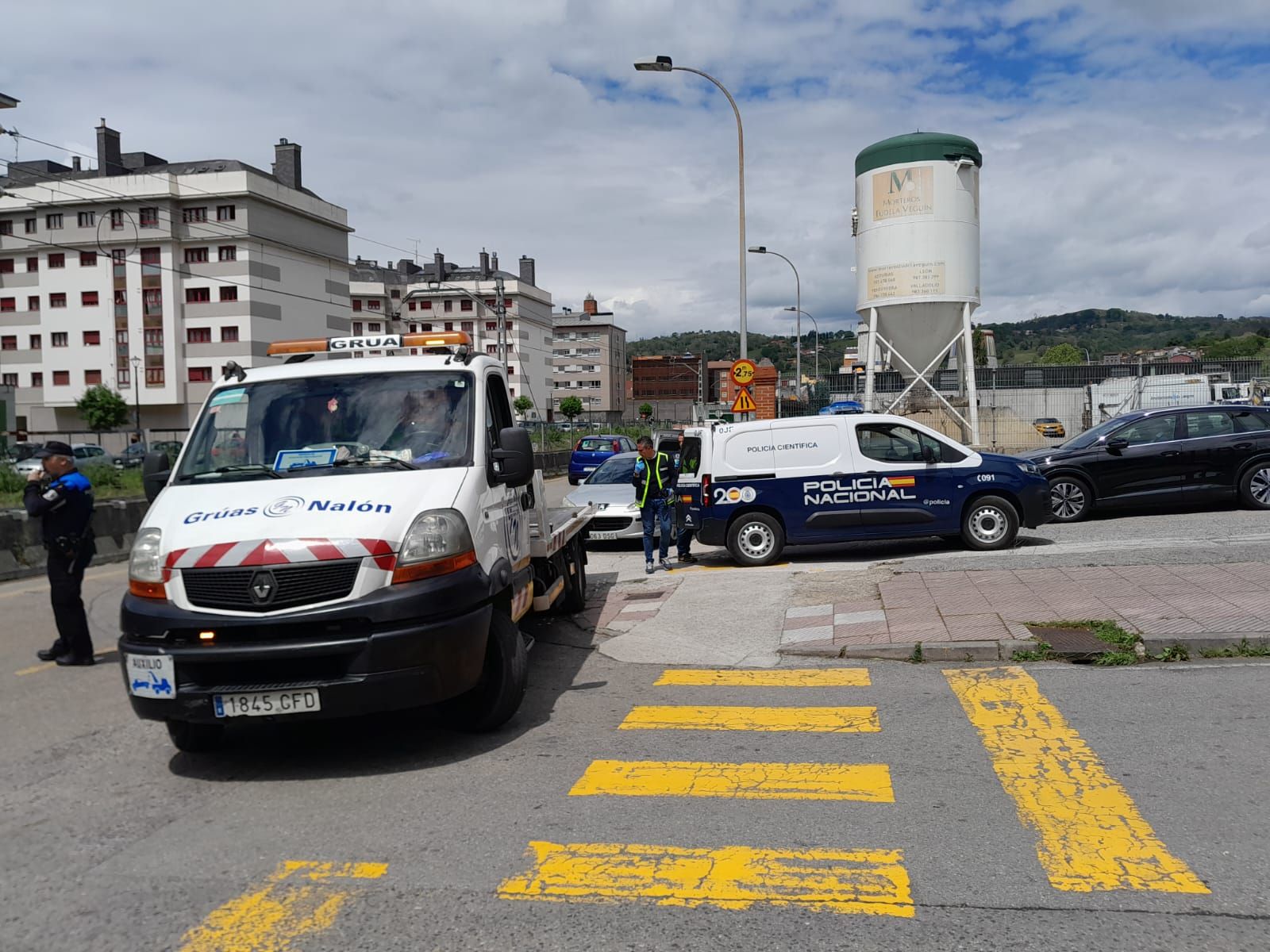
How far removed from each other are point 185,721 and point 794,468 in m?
8.97

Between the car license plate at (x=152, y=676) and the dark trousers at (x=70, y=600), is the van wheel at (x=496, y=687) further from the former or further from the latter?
the dark trousers at (x=70, y=600)

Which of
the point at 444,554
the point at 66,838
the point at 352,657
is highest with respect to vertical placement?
the point at 444,554

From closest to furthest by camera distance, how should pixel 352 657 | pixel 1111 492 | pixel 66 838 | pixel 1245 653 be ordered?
pixel 66 838, pixel 352 657, pixel 1245 653, pixel 1111 492

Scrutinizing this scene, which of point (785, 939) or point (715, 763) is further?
point (715, 763)

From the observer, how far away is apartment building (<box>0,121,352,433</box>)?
7150cm

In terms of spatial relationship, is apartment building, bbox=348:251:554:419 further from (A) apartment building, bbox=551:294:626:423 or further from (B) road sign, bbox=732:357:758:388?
(B) road sign, bbox=732:357:758:388

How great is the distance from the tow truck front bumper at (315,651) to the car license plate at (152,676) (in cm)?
3

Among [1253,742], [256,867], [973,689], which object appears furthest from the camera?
[973,689]

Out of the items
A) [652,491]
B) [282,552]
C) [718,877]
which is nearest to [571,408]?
[652,491]

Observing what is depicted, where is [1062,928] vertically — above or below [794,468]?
below

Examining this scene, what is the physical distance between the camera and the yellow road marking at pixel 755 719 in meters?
6.35

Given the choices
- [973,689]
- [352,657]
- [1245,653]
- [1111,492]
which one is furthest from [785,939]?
[1111,492]

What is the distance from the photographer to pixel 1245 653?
7.70 meters

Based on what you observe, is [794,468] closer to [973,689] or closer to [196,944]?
[973,689]
